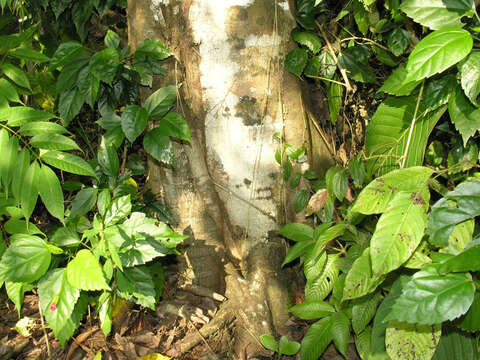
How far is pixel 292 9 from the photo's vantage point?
5.42 feet

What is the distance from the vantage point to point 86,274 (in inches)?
53.5

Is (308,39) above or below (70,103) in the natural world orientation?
above

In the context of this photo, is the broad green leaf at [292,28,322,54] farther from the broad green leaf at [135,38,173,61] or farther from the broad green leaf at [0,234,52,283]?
the broad green leaf at [0,234,52,283]

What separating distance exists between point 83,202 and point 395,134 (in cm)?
118

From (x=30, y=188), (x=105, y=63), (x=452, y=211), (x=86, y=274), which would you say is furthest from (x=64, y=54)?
(x=452, y=211)

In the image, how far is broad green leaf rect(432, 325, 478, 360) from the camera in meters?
1.22

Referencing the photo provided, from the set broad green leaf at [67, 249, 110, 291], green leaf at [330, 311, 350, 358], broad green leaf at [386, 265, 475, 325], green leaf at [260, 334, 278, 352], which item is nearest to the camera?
broad green leaf at [386, 265, 475, 325]

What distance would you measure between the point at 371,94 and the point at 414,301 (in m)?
1.19

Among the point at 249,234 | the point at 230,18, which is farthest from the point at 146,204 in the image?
the point at 230,18

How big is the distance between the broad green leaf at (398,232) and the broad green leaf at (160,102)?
0.95 metres

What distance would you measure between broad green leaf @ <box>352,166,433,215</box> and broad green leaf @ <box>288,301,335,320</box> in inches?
20.9

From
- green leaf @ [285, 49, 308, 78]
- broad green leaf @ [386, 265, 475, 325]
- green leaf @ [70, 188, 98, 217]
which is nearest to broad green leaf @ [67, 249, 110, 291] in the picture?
green leaf @ [70, 188, 98, 217]

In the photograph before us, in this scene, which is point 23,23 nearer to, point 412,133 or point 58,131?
point 58,131

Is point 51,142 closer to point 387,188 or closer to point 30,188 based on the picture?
point 30,188
